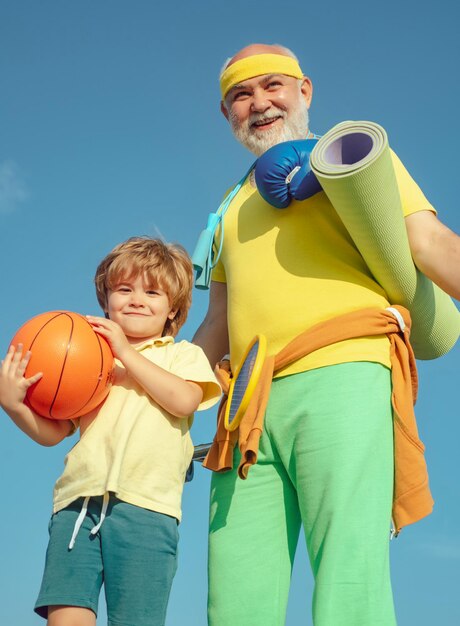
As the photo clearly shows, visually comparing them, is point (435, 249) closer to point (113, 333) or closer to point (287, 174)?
point (287, 174)

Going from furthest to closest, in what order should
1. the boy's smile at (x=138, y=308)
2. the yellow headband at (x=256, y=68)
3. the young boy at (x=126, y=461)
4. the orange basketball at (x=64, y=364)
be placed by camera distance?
the yellow headband at (x=256, y=68) → the boy's smile at (x=138, y=308) → the orange basketball at (x=64, y=364) → the young boy at (x=126, y=461)

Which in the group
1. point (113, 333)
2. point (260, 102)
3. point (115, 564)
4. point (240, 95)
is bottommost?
point (115, 564)

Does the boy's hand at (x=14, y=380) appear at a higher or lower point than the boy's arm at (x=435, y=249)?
lower

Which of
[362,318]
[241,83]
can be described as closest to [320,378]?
[362,318]

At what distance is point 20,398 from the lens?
3.29m

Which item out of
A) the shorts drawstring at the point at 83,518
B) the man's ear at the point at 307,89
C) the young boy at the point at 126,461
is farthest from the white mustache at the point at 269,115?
the shorts drawstring at the point at 83,518

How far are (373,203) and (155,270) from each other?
1116mm

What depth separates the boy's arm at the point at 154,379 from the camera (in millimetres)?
3350

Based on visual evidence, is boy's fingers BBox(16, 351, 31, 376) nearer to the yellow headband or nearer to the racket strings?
the racket strings

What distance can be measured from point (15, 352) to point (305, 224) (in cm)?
134

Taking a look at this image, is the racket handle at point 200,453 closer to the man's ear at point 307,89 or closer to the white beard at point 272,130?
the white beard at point 272,130

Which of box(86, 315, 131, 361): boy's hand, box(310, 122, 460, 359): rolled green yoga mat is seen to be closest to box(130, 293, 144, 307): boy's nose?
box(86, 315, 131, 361): boy's hand

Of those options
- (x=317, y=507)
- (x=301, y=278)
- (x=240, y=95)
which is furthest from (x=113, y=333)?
(x=240, y=95)

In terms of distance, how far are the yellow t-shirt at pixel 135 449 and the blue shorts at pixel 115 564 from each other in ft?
0.21
